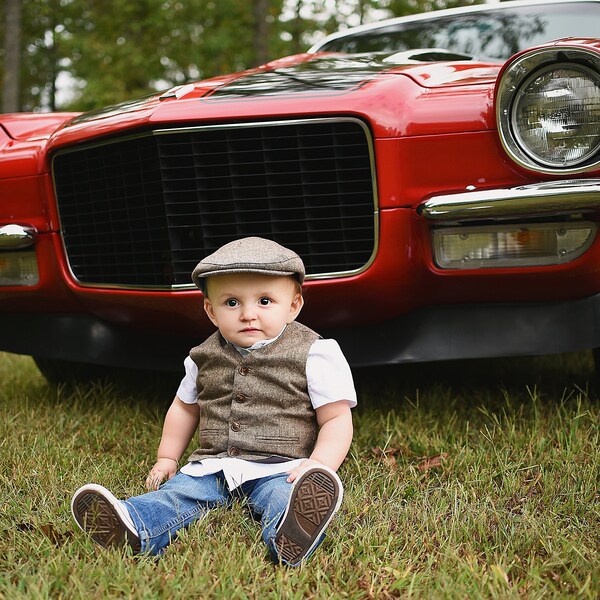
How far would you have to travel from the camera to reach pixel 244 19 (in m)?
15.0

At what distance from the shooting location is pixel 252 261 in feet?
6.13

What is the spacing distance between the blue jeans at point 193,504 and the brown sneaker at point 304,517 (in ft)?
0.10

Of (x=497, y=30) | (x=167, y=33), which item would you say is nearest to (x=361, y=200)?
(x=497, y=30)

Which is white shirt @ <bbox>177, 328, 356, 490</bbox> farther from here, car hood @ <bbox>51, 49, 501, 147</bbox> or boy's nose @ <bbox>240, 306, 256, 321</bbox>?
car hood @ <bbox>51, 49, 501, 147</bbox>

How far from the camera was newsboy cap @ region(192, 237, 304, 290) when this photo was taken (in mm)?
1867

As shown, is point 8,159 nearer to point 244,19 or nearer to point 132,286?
point 132,286

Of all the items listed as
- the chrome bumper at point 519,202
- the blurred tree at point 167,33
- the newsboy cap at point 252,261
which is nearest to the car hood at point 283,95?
the chrome bumper at point 519,202

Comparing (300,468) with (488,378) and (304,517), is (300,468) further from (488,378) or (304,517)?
(488,378)

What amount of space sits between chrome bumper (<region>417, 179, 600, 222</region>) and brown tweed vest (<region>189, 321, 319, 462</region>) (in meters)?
0.54

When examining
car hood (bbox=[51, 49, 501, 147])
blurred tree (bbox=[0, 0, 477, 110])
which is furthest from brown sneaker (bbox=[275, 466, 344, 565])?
blurred tree (bbox=[0, 0, 477, 110])

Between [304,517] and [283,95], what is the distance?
1.26 metres

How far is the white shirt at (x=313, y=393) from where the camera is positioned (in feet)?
6.08

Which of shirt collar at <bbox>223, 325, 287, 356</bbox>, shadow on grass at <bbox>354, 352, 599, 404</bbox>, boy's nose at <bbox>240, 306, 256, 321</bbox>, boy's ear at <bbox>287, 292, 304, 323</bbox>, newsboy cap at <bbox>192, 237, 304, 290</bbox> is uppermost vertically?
newsboy cap at <bbox>192, 237, 304, 290</bbox>

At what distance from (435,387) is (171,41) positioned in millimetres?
12763
